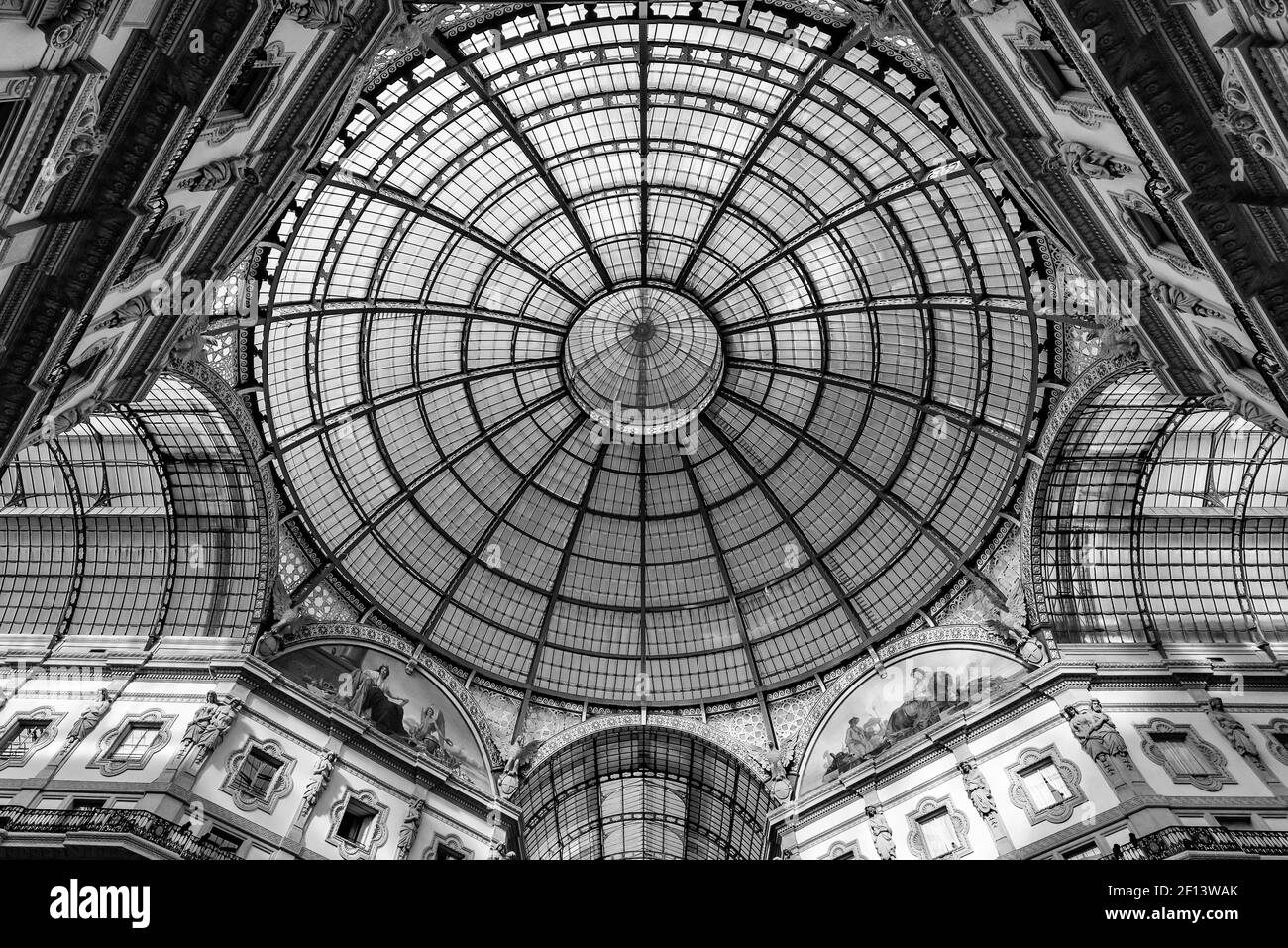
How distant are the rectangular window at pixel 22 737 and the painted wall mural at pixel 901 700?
87.4 feet

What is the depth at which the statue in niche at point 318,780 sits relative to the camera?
95.3 feet

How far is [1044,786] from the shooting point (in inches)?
1106

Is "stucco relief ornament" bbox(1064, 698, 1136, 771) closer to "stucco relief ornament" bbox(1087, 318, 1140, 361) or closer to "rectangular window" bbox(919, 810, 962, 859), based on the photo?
"rectangular window" bbox(919, 810, 962, 859)

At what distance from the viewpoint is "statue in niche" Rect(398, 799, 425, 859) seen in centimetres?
Answer: 3014

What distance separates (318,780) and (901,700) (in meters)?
21.6

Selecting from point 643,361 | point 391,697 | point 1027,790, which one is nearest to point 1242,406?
point 1027,790

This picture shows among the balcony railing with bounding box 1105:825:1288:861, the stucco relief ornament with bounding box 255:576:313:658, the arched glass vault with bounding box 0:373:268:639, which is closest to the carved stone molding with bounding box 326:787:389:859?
the stucco relief ornament with bounding box 255:576:313:658

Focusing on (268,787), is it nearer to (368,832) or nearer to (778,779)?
(368,832)

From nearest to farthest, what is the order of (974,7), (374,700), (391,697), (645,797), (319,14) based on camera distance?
(319,14)
(974,7)
(374,700)
(391,697)
(645,797)

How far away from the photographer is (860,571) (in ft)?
127

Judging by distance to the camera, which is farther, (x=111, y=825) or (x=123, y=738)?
(x=123, y=738)

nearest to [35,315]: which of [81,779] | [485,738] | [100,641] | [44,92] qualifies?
[44,92]

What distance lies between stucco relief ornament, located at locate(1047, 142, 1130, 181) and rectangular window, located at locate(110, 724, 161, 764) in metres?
30.3

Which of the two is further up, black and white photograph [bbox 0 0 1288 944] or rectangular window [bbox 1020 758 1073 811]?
black and white photograph [bbox 0 0 1288 944]
